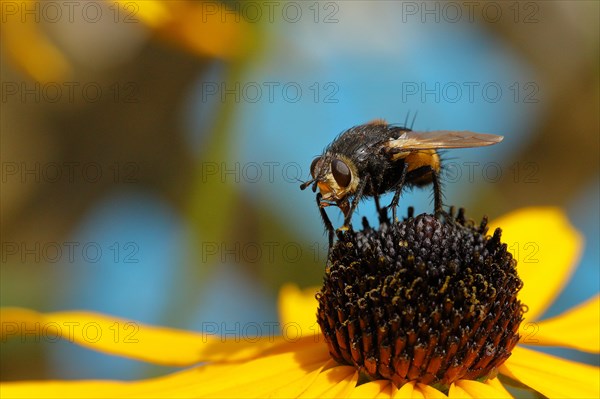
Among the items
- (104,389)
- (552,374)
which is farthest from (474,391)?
(104,389)

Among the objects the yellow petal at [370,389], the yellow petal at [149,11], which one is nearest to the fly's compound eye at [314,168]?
the yellow petal at [370,389]

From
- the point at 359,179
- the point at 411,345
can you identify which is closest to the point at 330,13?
the point at 359,179

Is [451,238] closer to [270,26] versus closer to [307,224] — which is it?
[270,26]

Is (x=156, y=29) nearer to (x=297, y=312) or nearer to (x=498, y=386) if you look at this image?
(x=297, y=312)

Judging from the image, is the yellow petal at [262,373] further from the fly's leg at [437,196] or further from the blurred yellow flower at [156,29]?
the blurred yellow flower at [156,29]

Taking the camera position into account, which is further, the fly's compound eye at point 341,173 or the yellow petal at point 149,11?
the yellow petal at point 149,11

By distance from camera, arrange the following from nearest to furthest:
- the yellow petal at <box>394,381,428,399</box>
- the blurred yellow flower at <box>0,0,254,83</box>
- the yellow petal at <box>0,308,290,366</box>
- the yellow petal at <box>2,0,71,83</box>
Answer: the yellow petal at <box>394,381,428,399</box> → the yellow petal at <box>0,308,290,366</box> → the blurred yellow flower at <box>0,0,254,83</box> → the yellow petal at <box>2,0,71,83</box>

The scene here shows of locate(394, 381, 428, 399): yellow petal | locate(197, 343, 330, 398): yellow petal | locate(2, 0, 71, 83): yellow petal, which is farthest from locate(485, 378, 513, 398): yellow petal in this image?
locate(2, 0, 71, 83): yellow petal

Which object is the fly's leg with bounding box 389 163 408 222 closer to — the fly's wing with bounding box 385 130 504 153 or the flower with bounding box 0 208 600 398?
the fly's wing with bounding box 385 130 504 153
